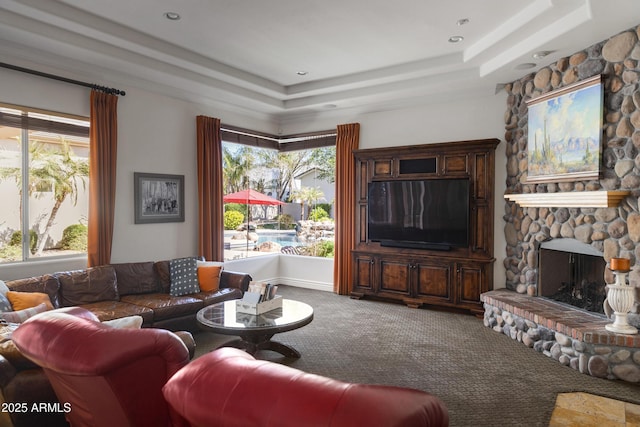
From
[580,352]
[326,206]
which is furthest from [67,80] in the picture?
[580,352]

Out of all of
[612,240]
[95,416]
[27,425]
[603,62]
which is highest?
[603,62]

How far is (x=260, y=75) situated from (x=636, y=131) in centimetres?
451

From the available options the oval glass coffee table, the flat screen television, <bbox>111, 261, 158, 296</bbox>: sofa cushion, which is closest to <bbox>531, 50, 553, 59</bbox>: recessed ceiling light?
the flat screen television

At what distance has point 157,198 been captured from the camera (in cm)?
562

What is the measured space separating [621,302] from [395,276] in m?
2.98

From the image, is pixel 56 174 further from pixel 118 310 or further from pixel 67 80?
pixel 118 310

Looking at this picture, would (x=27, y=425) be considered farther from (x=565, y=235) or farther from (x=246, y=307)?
(x=565, y=235)

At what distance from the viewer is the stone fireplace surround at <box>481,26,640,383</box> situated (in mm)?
3736

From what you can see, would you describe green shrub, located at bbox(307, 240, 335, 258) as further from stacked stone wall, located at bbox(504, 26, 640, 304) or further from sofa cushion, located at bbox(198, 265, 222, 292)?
stacked stone wall, located at bbox(504, 26, 640, 304)

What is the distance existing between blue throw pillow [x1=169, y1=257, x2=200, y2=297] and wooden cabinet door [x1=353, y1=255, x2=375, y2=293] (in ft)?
8.57

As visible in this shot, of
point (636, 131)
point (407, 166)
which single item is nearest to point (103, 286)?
point (407, 166)

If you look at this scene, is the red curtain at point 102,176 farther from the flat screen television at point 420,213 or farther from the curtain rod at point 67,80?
the flat screen television at point 420,213

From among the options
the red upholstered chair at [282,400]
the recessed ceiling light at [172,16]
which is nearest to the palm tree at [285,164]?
the recessed ceiling light at [172,16]

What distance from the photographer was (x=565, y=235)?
460cm
